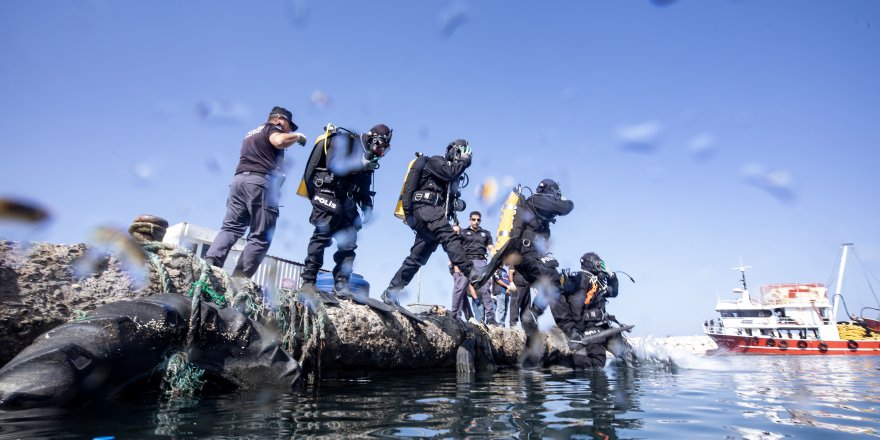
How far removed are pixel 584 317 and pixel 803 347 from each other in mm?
29786

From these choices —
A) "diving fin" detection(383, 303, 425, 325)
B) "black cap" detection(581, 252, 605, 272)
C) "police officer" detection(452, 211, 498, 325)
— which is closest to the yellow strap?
"black cap" detection(581, 252, 605, 272)

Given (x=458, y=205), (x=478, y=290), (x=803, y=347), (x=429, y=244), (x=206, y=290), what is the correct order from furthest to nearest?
1. (x=803, y=347)
2. (x=478, y=290)
3. (x=458, y=205)
4. (x=429, y=244)
5. (x=206, y=290)

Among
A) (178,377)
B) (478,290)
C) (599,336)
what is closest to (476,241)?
(478,290)

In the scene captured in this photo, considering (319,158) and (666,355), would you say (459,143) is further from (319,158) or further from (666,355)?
(666,355)

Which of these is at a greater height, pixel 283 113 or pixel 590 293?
pixel 283 113

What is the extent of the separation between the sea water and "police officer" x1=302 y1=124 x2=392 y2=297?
175 centimetres

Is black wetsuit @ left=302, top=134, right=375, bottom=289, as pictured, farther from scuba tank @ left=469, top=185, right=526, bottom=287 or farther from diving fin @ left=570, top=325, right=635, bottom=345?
diving fin @ left=570, top=325, right=635, bottom=345

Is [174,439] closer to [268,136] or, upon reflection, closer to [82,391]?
[82,391]

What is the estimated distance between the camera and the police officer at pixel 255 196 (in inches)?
171

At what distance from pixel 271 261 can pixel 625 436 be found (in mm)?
8064

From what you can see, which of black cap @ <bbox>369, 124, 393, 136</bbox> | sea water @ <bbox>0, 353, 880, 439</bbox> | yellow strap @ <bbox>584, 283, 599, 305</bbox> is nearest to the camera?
sea water @ <bbox>0, 353, 880, 439</bbox>

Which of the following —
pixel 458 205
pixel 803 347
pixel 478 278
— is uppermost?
pixel 458 205

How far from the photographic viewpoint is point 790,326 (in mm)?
30797

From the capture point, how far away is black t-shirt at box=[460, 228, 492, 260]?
7016 mm
